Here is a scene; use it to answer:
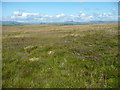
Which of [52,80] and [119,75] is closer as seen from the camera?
[52,80]

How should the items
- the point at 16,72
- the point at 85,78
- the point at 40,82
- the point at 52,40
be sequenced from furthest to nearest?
the point at 52,40
the point at 16,72
the point at 85,78
the point at 40,82

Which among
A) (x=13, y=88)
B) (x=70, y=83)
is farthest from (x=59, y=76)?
(x=13, y=88)

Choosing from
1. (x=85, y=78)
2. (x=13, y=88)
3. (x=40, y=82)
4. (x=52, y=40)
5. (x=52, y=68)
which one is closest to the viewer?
(x=13, y=88)

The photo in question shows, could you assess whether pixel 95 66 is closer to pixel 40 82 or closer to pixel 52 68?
pixel 52 68

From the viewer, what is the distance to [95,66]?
6.65 m

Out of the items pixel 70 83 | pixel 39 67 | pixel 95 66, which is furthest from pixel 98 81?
pixel 39 67

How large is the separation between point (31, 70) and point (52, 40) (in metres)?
8.00

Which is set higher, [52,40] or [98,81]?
[52,40]

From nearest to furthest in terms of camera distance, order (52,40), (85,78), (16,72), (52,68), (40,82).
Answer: (40,82) → (85,78) → (16,72) → (52,68) → (52,40)

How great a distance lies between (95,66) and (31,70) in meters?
3.89

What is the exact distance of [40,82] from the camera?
4.84 meters

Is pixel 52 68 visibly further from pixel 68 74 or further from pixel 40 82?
pixel 40 82

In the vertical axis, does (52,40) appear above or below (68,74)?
above

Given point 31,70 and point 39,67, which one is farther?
point 39,67
